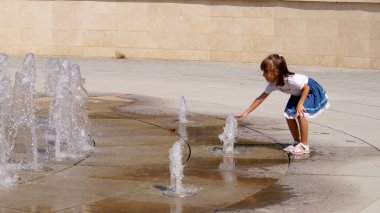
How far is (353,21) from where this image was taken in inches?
715

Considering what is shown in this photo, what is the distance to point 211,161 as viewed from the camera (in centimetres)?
916

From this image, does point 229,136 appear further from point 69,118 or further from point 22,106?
point 22,106

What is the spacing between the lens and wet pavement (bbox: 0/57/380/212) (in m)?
7.46

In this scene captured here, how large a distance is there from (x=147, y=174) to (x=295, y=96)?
2040mm

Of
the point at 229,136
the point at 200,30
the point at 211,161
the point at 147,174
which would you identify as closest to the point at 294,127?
the point at 229,136

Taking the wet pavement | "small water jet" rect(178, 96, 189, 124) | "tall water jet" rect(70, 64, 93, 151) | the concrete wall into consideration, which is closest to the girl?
the wet pavement

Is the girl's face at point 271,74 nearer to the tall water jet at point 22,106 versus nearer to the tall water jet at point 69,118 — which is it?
the tall water jet at point 69,118

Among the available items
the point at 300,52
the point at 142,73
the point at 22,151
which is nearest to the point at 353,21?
the point at 300,52

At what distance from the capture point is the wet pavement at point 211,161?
294 inches

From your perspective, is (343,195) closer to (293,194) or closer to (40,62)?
(293,194)

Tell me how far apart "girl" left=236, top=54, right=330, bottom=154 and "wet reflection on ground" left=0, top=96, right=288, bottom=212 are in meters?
0.29

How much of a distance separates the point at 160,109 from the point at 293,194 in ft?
17.1

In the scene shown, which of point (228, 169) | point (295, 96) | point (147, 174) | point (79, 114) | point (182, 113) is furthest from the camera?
point (182, 113)

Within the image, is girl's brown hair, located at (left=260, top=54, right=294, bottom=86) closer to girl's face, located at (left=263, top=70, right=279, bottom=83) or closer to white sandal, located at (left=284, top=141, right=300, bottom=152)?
girl's face, located at (left=263, top=70, right=279, bottom=83)
